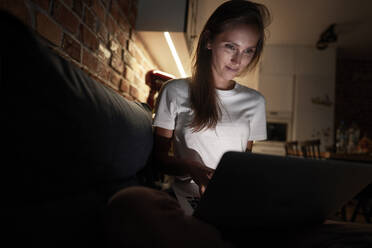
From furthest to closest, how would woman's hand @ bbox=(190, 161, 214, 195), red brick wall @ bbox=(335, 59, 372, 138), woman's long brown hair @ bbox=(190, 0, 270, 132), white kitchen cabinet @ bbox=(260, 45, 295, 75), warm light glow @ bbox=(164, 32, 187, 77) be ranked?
red brick wall @ bbox=(335, 59, 372, 138), white kitchen cabinet @ bbox=(260, 45, 295, 75), warm light glow @ bbox=(164, 32, 187, 77), woman's long brown hair @ bbox=(190, 0, 270, 132), woman's hand @ bbox=(190, 161, 214, 195)

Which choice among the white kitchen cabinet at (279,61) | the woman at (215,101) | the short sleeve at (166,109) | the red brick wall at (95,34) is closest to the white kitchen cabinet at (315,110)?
the white kitchen cabinet at (279,61)

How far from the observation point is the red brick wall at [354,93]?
4.86 metres

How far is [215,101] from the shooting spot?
102 centimetres

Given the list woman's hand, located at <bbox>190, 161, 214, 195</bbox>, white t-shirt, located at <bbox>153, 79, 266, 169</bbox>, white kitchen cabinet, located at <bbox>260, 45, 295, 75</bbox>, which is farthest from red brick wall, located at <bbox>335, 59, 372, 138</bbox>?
woman's hand, located at <bbox>190, 161, 214, 195</bbox>

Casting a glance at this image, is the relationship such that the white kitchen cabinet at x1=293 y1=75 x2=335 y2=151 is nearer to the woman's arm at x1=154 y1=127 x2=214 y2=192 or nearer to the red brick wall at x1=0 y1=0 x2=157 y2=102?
the red brick wall at x1=0 y1=0 x2=157 y2=102

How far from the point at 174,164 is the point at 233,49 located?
56 centimetres

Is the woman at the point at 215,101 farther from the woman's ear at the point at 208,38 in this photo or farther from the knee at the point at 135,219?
the knee at the point at 135,219

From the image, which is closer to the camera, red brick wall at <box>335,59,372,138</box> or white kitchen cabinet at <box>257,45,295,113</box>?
white kitchen cabinet at <box>257,45,295,113</box>

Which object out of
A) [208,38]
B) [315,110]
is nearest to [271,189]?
[208,38]

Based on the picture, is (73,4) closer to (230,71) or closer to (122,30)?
(122,30)

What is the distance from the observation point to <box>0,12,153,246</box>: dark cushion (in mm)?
298

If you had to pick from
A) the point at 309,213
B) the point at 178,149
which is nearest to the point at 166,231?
the point at 309,213

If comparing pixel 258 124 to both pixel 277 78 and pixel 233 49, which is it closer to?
pixel 233 49

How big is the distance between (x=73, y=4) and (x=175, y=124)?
588mm
